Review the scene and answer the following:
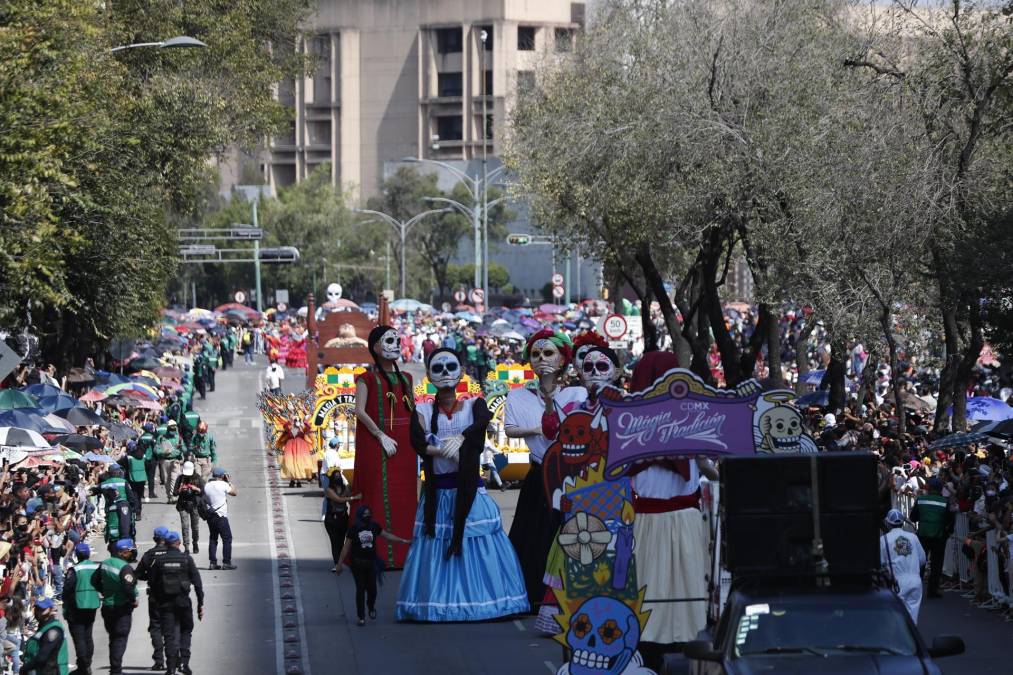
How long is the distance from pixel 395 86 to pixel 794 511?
4958 inches

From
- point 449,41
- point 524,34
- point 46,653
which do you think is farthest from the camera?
point 449,41

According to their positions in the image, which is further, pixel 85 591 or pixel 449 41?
pixel 449 41

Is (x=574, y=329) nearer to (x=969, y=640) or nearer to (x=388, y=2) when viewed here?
(x=969, y=640)

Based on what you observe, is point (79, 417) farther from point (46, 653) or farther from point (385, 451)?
point (46, 653)

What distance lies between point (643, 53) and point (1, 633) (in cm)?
2096

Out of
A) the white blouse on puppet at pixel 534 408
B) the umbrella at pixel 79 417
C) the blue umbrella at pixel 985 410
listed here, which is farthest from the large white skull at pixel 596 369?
the blue umbrella at pixel 985 410

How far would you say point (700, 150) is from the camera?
99.1 ft

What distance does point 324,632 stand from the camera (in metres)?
17.0

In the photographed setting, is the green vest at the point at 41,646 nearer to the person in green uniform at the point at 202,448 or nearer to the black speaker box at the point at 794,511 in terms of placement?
the black speaker box at the point at 794,511

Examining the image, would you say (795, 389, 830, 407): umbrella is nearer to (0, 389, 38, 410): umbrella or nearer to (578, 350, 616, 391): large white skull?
(0, 389, 38, 410): umbrella

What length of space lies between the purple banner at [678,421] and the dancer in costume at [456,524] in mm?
3808

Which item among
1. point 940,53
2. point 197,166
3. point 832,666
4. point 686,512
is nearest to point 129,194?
point 197,166

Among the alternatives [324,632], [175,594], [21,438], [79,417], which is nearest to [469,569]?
[324,632]

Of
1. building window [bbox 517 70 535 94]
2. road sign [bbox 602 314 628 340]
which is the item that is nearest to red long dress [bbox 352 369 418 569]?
road sign [bbox 602 314 628 340]
